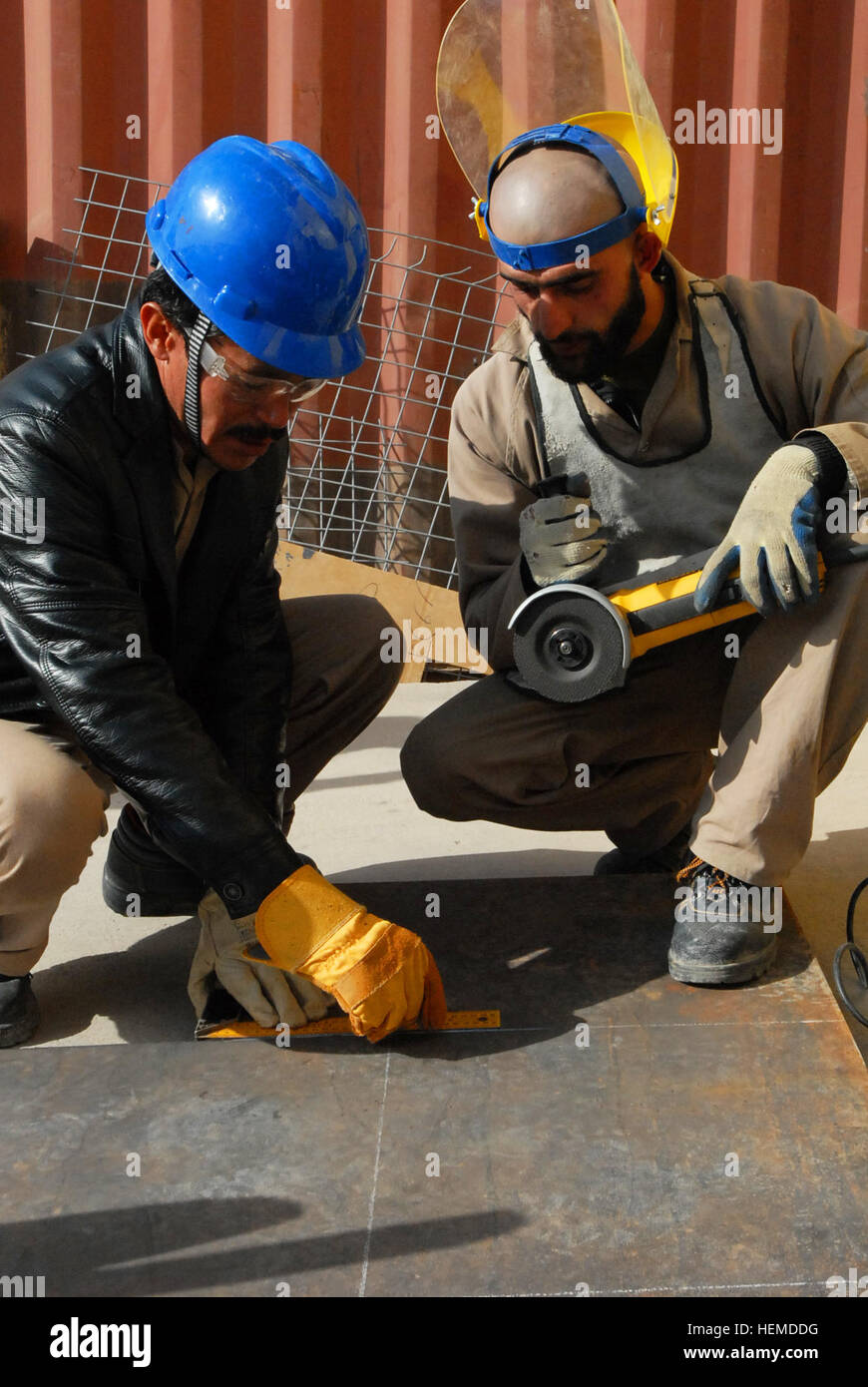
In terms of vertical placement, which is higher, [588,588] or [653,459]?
[653,459]

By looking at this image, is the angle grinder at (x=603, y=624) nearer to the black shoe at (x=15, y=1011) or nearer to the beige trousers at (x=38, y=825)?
the beige trousers at (x=38, y=825)

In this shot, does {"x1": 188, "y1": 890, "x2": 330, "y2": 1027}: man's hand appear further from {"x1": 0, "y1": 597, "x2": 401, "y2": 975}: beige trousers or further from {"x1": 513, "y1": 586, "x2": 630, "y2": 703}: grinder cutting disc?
{"x1": 513, "y1": 586, "x2": 630, "y2": 703}: grinder cutting disc

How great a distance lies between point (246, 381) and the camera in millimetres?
2119

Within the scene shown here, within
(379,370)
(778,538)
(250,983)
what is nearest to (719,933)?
(778,538)

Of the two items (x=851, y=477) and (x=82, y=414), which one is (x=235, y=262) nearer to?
(x=82, y=414)

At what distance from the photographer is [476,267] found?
4.72 metres

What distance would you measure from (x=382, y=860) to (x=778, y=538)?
4.41 feet

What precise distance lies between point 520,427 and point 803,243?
275 centimetres

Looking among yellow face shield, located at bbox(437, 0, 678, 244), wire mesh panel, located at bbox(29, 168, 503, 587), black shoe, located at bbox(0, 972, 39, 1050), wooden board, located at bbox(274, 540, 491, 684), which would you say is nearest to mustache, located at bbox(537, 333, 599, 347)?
yellow face shield, located at bbox(437, 0, 678, 244)

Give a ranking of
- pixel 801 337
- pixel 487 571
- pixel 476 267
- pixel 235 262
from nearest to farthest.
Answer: pixel 235 262
pixel 801 337
pixel 487 571
pixel 476 267

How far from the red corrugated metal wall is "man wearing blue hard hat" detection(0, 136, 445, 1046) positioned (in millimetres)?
2657
